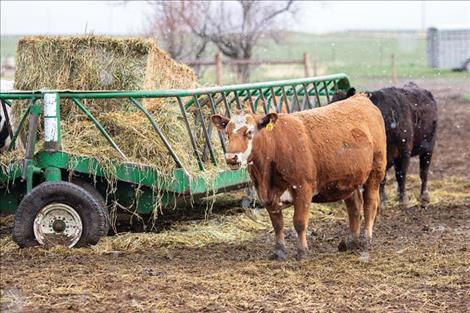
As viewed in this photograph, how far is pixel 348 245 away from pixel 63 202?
292 cm

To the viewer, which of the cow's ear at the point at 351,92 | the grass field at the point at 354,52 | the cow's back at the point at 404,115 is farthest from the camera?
the grass field at the point at 354,52

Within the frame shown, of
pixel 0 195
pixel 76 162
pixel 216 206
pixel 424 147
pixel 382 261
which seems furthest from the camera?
pixel 424 147

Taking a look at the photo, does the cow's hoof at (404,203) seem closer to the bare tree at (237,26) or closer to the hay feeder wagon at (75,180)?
the hay feeder wagon at (75,180)

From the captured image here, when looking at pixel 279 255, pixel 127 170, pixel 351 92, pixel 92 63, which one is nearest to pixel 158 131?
pixel 127 170

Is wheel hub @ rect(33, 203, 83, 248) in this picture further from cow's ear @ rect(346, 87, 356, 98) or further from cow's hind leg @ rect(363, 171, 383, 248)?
cow's ear @ rect(346, 87, 356, 98)

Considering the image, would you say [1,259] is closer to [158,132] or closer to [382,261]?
[158,132]

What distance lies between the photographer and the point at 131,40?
10875 millimetres

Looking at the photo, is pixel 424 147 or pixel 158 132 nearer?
pixel 158 132

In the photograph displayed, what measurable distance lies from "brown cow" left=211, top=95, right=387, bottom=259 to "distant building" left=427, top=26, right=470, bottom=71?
152ft

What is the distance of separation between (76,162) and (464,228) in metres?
4.46

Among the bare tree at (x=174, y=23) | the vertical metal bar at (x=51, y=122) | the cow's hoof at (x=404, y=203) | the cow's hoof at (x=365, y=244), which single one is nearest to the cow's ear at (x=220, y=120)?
the vertical metal bar at (x=51, y=122)

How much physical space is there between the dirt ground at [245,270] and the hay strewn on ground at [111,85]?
0.93m

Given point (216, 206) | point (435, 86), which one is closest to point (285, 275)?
point (216, 206)

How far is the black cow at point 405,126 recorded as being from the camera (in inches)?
495
